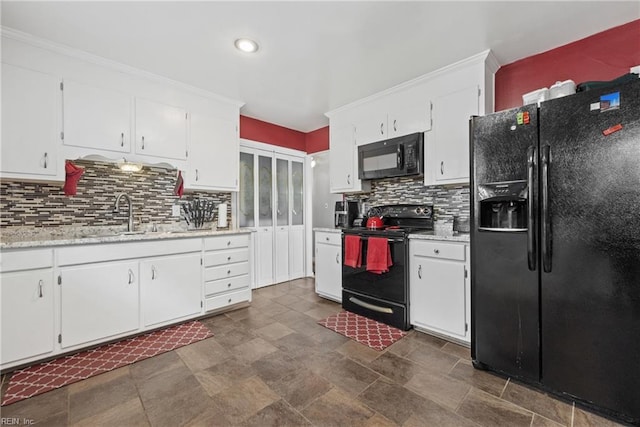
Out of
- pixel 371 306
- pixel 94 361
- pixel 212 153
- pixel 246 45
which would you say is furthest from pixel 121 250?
pixel 371 306

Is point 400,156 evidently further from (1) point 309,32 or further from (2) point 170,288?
(2) point 170,288

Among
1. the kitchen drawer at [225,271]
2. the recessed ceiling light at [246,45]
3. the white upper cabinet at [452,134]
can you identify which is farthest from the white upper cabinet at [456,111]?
the kitchen drawer at [225,271]

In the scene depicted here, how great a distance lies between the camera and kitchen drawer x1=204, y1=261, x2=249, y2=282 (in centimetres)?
289

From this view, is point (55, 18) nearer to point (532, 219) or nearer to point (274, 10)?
point (274, 10)

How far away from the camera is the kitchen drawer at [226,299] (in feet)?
9.50

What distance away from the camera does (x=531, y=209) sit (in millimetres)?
1703

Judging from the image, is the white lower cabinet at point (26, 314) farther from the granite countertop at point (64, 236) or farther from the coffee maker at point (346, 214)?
the coffee maker at point (346, 214)

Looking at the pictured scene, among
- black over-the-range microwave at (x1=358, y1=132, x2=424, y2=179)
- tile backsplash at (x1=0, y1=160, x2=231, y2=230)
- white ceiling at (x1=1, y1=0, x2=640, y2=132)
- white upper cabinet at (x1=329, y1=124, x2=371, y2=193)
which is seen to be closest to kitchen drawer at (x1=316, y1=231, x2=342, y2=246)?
white upper cabinet at (x1=329, y1=124, x2=371, y2=193)

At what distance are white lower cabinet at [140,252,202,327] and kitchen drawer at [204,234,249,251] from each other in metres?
0.16

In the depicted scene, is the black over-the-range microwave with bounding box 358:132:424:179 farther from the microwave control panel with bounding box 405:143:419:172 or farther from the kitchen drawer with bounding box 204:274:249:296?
the kitchen drawer with bounding box 204:274:249:296

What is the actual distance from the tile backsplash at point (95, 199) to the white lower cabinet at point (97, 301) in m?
0.69

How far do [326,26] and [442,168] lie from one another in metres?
1.63

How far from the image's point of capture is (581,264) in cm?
157

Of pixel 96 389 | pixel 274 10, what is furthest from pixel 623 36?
pixel 96 389
